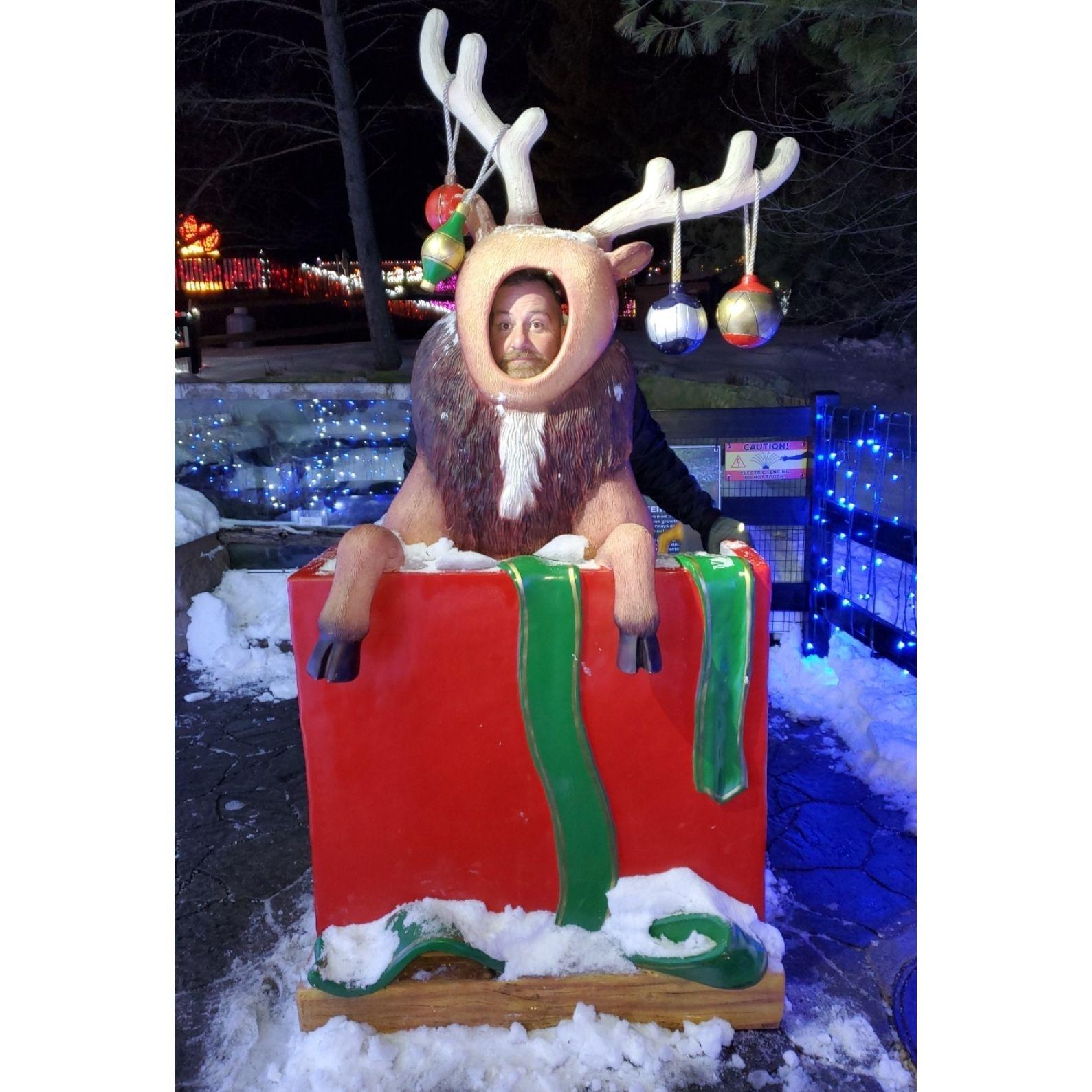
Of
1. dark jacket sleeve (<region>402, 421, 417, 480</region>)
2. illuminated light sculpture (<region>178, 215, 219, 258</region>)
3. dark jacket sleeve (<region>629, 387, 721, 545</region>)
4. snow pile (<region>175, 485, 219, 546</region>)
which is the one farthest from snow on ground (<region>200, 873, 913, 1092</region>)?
illuminated light sculpture (<region>178, 215, 219, 258</region>)

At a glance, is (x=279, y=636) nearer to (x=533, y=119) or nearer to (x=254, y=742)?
(x=254, y=742)

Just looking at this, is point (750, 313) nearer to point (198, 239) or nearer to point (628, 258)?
point (628, 258)

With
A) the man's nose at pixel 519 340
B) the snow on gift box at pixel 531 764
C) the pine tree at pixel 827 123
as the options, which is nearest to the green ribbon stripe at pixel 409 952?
the snow on gift box at pixel 531 764

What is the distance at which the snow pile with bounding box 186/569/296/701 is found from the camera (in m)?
3.29

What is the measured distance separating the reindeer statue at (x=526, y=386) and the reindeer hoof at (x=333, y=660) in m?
0.20

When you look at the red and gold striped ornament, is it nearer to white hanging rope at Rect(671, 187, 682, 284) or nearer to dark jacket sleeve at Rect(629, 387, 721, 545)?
white hanging rope at Rect(671, 187, 682, 284)

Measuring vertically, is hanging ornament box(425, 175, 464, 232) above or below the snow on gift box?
above

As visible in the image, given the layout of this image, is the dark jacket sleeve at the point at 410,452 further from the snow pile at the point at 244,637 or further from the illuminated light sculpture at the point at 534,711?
the snow pile at the point at 244,637

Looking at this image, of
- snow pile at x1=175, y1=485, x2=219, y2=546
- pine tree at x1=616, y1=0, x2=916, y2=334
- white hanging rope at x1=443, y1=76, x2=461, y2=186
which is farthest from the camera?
snow pile at x1=175, y1=485, x2=219, y2=546

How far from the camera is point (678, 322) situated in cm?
188

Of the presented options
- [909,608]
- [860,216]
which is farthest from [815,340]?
[909,608]

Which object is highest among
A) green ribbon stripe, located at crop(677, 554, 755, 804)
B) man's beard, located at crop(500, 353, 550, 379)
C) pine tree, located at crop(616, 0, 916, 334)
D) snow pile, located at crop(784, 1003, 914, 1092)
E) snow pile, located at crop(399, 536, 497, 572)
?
pine tree, located at crop(616, 0, 916, 334)

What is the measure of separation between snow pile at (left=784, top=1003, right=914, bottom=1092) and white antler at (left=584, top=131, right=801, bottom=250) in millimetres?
1648

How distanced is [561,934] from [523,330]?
1221mm
